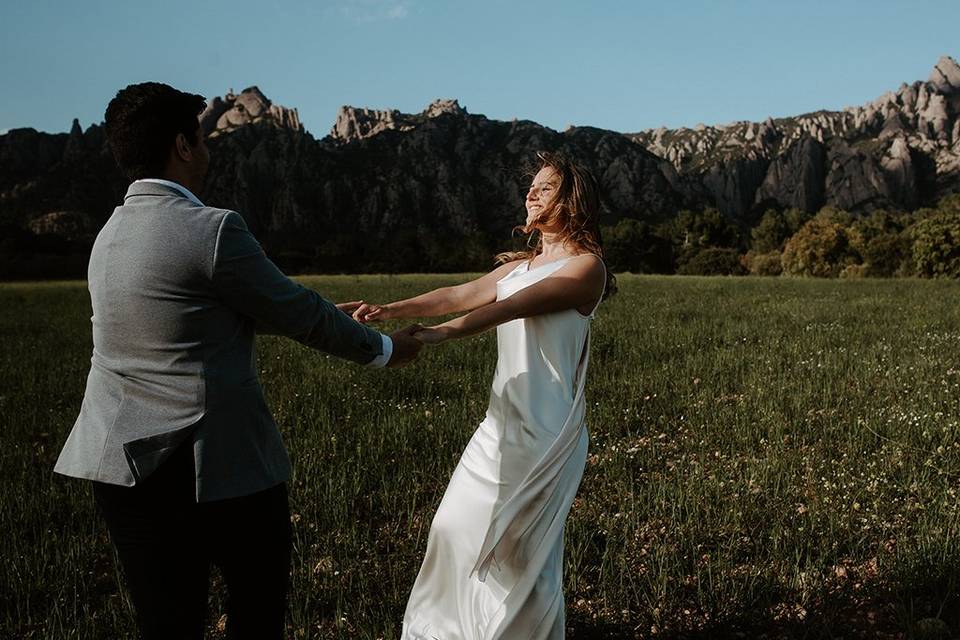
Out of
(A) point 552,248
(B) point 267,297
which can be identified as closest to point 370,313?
(A) point 552,248

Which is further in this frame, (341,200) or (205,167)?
(341,200)

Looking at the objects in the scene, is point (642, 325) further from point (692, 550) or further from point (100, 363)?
point (100, 363)

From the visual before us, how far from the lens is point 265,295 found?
2.60 m

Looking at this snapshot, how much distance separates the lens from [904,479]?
21.5ft

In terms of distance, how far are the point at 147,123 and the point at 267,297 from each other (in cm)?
77

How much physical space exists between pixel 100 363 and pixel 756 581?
13.7ft

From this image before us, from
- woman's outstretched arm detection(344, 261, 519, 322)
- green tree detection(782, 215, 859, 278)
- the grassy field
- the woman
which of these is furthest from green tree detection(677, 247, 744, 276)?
the woman

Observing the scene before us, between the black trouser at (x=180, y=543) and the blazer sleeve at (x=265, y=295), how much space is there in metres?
0.58

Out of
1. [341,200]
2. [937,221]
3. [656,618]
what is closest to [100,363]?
[656,618]

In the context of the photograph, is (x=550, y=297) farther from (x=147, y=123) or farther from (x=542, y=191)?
(x=147, y=123)

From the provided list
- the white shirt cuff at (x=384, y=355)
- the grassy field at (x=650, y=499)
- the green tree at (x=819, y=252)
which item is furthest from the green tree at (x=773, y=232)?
the white shirt cuff at (x=384, y=355)

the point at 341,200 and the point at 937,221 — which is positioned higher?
the point at 341,200

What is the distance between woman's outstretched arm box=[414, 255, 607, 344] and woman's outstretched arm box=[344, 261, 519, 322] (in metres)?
0.63

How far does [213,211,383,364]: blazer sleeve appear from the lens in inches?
98.4
